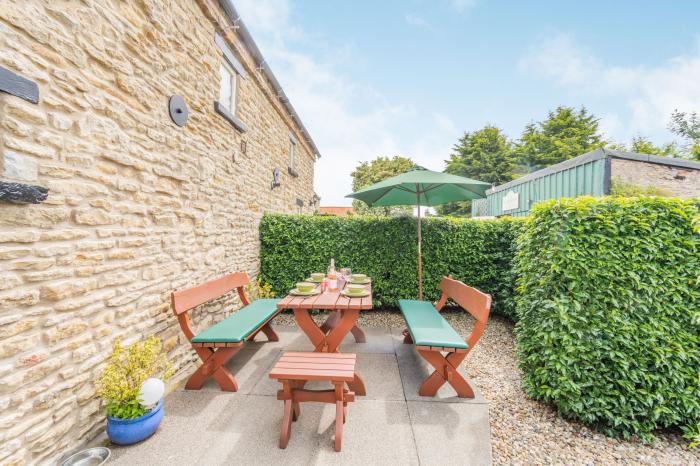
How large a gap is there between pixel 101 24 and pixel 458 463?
440cm

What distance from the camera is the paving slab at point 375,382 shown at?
9.23ft

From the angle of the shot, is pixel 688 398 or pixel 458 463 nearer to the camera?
pixel 458 463

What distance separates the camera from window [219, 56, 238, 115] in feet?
14.5

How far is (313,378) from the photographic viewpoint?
2.08m

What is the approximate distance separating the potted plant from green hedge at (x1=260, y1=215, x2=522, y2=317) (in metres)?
3.10

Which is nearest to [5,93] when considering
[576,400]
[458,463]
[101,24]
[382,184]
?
[101,24]

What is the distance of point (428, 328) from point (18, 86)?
3.73 m

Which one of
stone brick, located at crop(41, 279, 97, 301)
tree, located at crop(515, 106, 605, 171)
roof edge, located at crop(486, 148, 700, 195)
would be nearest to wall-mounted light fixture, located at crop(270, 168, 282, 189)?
stone brick, located at crop(41, 279, 97, 301)

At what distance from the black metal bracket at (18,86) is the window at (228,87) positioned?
2.87m

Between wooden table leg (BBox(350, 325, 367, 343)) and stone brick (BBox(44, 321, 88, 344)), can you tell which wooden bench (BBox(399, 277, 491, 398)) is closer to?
wooden table leg (BBox(350, 325, 367, 343))

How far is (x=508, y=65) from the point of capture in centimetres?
773

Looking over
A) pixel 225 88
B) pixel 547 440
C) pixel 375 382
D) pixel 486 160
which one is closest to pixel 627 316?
pixel 547 440

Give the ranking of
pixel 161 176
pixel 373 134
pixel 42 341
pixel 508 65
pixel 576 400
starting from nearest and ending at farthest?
1. pixel 42 341
2. pixel 576 400
3. pixel 161 176
4. pixel 508 65
5. pixel 373 134

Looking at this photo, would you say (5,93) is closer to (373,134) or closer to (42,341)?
(42,341)
